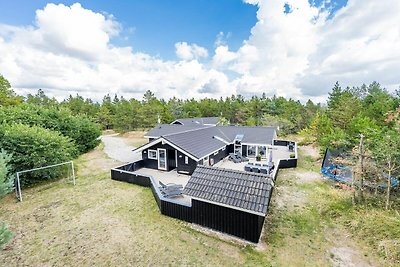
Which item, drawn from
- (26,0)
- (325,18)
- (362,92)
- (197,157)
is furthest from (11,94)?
(362,92)

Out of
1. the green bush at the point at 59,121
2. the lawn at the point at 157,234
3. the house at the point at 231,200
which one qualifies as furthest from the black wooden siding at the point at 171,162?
the green bush at the point at 59,121

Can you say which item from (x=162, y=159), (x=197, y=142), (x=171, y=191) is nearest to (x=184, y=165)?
(x=162, y=159)

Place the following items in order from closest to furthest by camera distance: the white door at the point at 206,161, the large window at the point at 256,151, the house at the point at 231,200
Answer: the house at the point at 231,200
the white door at the point at 206,161
the large window at the point at 256,151

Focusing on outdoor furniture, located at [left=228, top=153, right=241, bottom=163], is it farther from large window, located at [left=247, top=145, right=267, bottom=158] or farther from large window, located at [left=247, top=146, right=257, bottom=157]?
large window, located at [left=247, top=145, right=267, bottom=158]

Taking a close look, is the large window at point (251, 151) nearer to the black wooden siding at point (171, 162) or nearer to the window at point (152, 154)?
the black wooden siding at point (171, 162)

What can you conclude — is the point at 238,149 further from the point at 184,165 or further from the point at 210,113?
the point at 210,113

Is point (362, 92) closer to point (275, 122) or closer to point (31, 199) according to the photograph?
point (275, 122)
